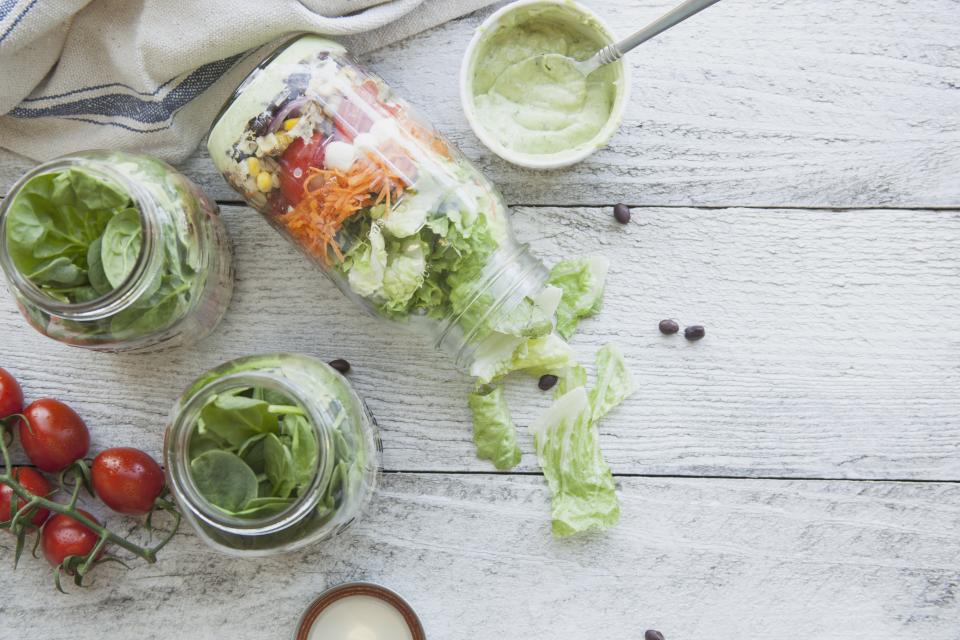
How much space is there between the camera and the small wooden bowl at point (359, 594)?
1.50 metres

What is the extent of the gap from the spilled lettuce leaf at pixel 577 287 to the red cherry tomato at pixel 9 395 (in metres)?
1.00

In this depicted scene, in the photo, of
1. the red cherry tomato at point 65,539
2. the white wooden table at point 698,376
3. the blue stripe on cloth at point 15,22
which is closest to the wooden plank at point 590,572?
the white wooden table at point 698,376

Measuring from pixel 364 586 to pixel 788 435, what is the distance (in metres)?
0.86

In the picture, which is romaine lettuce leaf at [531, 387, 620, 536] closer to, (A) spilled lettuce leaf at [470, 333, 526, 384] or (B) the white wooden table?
(B) the white wooden table

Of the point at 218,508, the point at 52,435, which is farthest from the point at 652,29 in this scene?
the point at 52,435

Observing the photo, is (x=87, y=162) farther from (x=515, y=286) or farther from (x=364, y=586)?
(x=364, y=586)

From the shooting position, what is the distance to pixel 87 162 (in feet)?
4.26

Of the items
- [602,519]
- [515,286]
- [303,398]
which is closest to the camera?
[303,398]

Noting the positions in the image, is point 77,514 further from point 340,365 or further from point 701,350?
point 701,350

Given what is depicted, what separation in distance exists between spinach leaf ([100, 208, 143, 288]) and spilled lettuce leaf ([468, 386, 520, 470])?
65 centimetres

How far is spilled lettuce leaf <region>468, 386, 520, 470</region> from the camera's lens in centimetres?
159

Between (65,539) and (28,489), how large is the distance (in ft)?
0.37

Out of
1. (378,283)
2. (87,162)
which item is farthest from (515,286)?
(87,162)

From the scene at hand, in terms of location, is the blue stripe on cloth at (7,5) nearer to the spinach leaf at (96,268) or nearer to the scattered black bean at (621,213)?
the spinach leaf at (96,268)
